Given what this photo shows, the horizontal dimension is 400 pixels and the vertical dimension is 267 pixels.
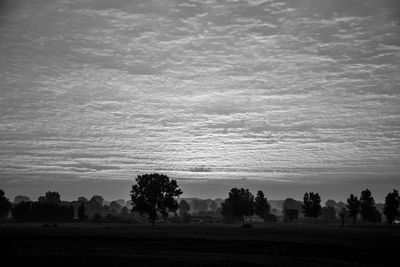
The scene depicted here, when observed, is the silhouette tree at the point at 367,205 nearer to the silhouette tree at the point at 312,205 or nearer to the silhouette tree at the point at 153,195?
the silhouette tree at the point at 312,205

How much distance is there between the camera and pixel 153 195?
404 ft

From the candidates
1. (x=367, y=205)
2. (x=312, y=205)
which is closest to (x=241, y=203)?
(x=312, y=205)

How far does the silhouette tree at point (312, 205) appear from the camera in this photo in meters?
164

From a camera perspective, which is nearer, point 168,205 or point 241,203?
point 168,205

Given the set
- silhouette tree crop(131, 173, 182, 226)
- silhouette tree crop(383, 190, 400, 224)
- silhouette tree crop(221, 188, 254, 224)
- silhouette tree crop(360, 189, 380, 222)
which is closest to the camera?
silhouette tree crop(131, 173, 182, 226)

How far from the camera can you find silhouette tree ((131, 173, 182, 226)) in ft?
402

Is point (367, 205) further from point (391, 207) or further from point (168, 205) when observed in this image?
point (168, 205)

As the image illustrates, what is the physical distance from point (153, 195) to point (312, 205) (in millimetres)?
73396

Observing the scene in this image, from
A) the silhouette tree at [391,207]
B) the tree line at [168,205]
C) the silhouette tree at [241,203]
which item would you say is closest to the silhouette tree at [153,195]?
the tree line at [168,205]

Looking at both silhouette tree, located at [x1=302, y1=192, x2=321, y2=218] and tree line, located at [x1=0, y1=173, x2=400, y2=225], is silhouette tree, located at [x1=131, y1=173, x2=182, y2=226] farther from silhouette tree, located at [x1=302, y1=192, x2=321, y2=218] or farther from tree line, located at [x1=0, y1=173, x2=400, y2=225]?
silhouette tree, located at [x1=302, y1=192, x2=321, y2=218]

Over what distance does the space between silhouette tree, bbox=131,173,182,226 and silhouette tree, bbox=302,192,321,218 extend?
64.7 metres

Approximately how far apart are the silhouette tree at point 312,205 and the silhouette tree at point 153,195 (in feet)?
212

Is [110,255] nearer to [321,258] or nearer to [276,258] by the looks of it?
[276,258]

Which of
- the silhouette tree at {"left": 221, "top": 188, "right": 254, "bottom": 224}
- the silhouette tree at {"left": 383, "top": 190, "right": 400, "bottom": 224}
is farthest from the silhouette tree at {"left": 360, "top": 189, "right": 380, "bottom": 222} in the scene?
the silhouette tree at {"left": 221, "top": 188, "right": 254, "bottom": 224}
